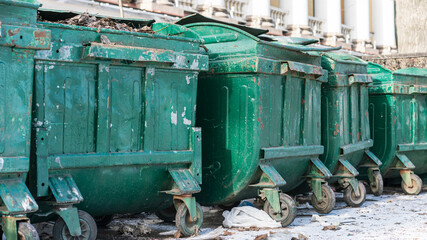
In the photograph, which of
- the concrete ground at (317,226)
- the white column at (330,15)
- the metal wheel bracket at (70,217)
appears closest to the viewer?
the metal wheel bracket at (70,217)

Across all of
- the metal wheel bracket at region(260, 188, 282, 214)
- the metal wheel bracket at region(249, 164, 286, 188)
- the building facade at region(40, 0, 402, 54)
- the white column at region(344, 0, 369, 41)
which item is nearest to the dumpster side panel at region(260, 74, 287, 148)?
the metal wheel bracket at region(249, 164, 286, 188)

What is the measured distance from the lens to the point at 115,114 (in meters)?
4.98

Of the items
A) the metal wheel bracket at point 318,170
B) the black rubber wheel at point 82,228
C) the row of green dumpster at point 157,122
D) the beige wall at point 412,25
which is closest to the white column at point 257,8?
the beige wall at point 412,25

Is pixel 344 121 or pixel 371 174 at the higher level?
pixel 344 121

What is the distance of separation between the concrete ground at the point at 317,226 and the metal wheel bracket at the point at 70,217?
858 millimetres

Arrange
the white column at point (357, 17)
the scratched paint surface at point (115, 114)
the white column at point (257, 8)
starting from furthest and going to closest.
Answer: the white column at point (357, 17) → the white column at point (257, 8) → the scratched paint surface at point (115, 114)

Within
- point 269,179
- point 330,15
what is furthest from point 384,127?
point 330,15

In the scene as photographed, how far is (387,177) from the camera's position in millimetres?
9109

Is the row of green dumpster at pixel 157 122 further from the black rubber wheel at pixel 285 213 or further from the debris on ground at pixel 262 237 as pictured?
the debris on ground at pixel 262 237

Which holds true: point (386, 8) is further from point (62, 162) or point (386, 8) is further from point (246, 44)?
point (62, 162)

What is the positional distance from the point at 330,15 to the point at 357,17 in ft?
7.01

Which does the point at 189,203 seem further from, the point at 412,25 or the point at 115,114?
the point at 412,25

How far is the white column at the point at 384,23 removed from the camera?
24672 mm

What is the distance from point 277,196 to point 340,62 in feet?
7.44
